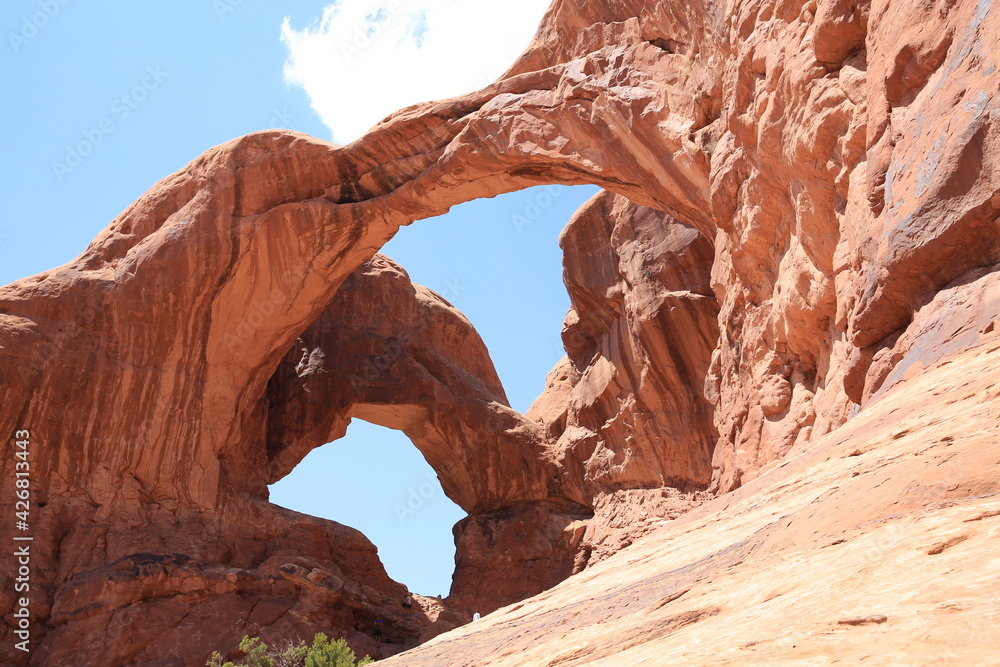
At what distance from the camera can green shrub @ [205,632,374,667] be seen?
1189 cm

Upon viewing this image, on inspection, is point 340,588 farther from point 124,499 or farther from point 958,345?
point 958,345

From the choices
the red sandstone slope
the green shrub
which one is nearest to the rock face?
the red sandstone slope

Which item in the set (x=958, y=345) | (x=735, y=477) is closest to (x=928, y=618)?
(x=958, y=345)

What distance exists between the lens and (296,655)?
12.9m

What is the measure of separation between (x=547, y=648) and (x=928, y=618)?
7.27 feet

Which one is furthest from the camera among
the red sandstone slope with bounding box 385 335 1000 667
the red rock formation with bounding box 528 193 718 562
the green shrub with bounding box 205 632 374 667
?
the red rock formation with bounding box 528 193 718 562

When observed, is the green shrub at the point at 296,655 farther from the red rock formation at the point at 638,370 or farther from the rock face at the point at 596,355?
the red rock formation at the point at 638,370

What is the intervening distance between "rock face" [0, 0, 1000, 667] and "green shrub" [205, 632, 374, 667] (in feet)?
2.57

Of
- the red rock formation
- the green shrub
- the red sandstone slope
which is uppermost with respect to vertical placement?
the red rock formation

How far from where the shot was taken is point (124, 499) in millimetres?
15031

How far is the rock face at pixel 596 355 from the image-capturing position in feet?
14.0

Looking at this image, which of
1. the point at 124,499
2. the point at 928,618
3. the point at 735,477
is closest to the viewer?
the point at 928,618

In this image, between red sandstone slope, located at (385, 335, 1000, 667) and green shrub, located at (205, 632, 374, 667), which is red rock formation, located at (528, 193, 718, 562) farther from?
red sandstone slope, located at (385, 335, 1000, 667)

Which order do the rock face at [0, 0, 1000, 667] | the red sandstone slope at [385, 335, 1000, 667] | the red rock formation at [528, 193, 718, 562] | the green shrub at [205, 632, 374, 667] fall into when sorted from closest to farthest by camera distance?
the red sandstone slope at [385, 335, 1000, 667] → the rock face at [0, 0, 1000, 667] → the green shrub at [205, 632, 374, 667] → the red rock formation at [528, 193, 718, 562]
